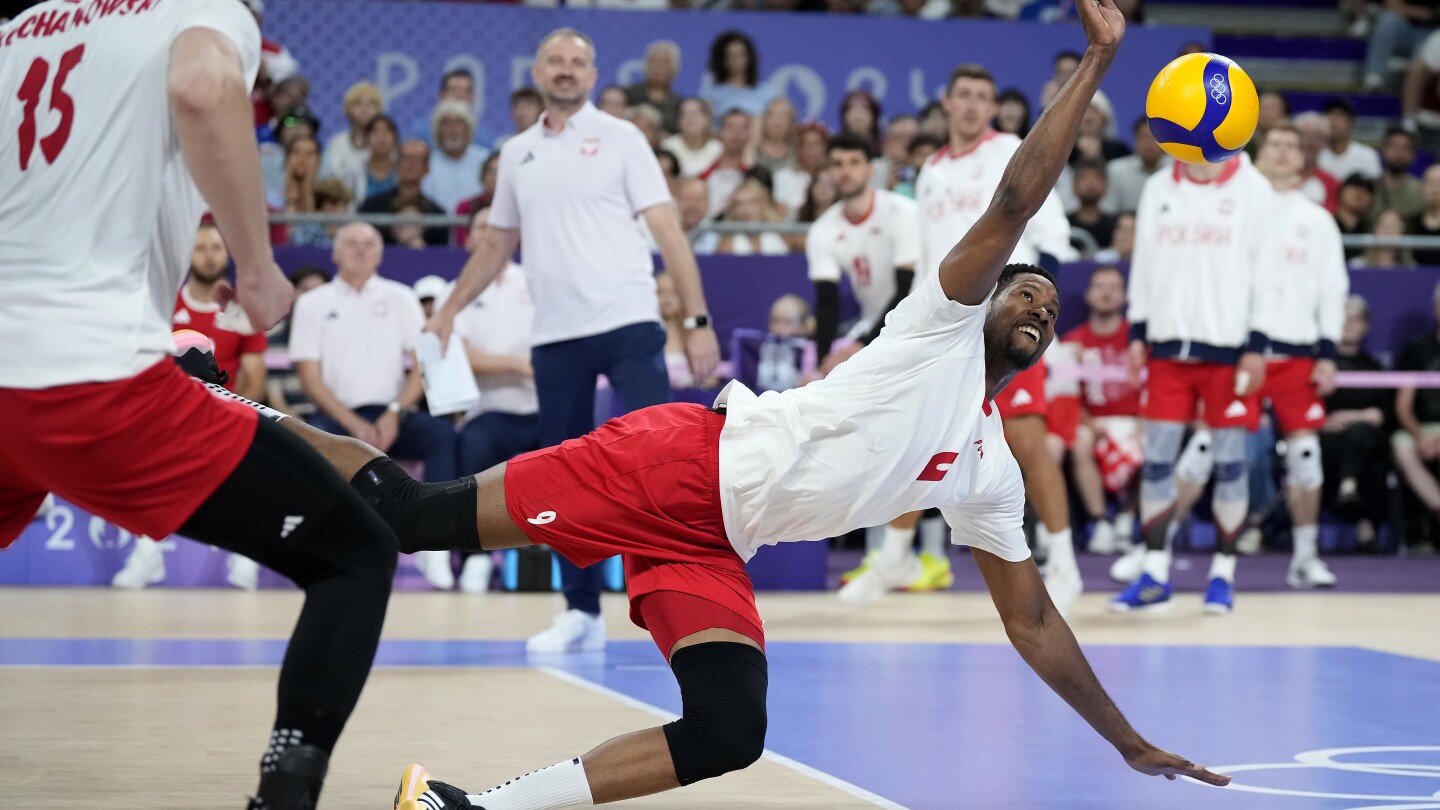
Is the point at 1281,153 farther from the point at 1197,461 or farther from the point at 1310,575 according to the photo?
the point at 1310,575

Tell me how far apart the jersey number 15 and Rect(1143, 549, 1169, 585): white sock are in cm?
650

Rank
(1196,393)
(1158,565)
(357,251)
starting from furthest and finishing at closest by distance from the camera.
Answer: (357,251), (1196,393), (1158,565)

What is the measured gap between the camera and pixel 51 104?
9.58 ft

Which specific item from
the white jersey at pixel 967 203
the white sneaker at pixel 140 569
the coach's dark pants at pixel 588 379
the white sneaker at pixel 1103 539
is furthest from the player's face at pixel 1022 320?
the white sneaker at pixel 1103 539

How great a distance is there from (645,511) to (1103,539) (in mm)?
7749

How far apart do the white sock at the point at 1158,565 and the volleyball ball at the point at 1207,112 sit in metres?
3.32

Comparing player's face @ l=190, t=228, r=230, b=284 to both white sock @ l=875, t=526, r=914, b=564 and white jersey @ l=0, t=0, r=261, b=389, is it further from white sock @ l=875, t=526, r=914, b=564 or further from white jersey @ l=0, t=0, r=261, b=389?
white jersey @ l=0, t=0, r=261, b=389

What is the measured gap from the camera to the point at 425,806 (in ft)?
12.0

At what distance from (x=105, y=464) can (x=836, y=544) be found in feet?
28.5

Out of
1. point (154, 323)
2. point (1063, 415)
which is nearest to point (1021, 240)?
point (1063, 415)

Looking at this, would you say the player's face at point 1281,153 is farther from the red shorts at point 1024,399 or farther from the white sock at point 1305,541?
the red shorts at point 1024,399

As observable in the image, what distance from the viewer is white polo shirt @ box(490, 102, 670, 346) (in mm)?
6852

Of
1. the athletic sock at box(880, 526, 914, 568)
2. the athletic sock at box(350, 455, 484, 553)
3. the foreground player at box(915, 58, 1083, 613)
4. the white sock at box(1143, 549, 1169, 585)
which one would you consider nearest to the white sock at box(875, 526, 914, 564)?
the athletic sock at box(880, 526, 914, 568)

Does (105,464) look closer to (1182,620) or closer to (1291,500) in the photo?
(1182,620)
